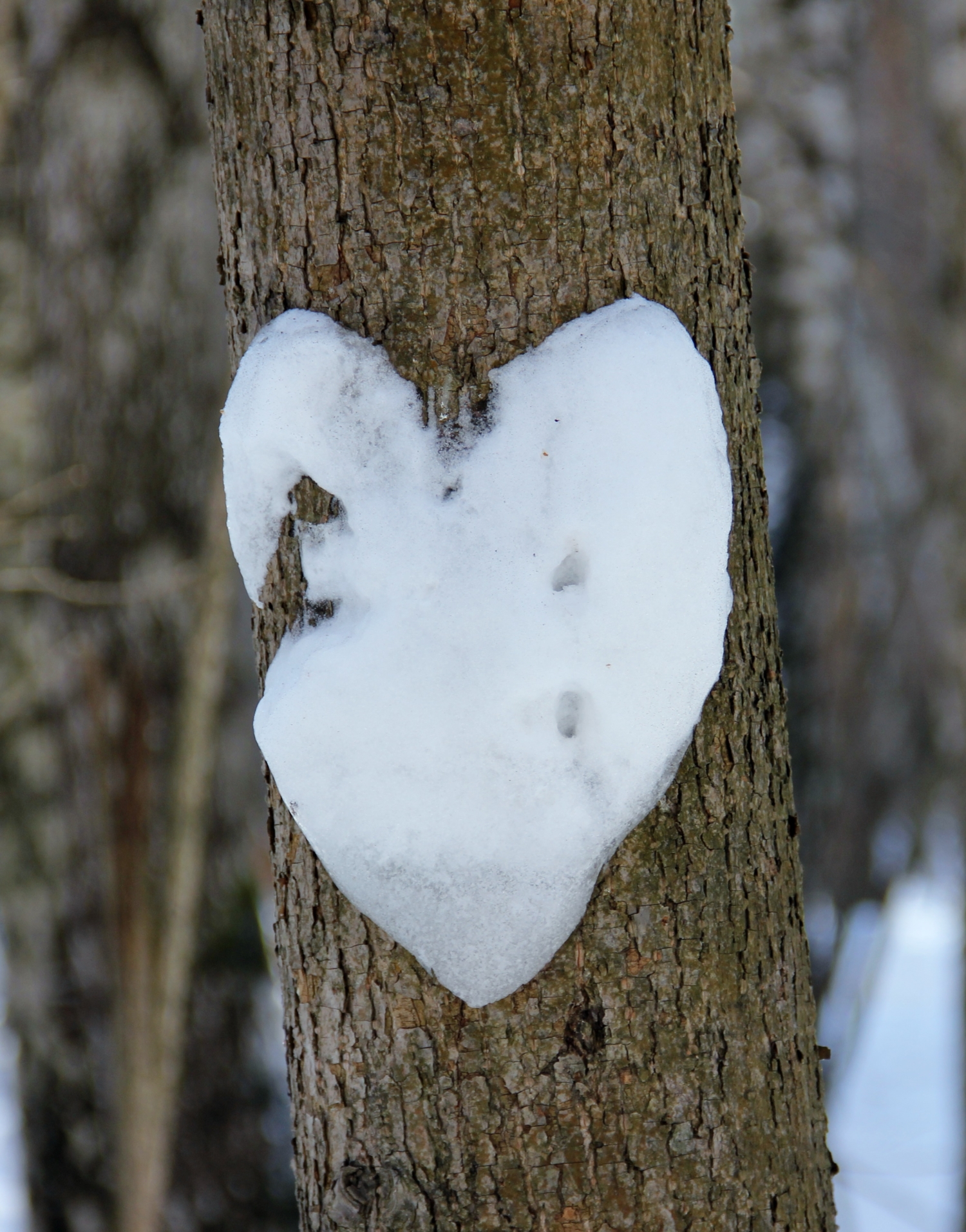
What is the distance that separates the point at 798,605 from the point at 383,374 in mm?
3836

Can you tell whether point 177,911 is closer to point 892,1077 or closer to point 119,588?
point 119,588

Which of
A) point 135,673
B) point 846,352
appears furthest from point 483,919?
point 846,352

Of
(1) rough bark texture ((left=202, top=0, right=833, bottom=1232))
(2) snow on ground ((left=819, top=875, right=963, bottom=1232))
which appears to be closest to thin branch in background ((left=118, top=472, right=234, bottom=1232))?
(1) rough bark texture ((left=202, top=0, right=833, bottom=1232))

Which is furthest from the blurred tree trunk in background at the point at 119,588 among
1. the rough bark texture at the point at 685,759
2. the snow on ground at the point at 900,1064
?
the snow on ground at the point at 900,1064

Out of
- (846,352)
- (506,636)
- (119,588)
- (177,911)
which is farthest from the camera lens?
(846,352)

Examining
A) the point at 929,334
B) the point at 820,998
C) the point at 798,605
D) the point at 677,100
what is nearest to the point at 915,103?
the point at 929,334

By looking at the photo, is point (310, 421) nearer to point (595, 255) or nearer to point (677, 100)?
point (595, 255)

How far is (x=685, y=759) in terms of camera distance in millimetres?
897

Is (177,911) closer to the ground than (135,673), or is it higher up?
closer to the ground

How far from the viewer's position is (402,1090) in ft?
2.89

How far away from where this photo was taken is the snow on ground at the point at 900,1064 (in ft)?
13.2

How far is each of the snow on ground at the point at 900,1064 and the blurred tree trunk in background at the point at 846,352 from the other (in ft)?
1.79

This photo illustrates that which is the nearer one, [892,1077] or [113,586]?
[113,586]

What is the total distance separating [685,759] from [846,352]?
13.1ft
